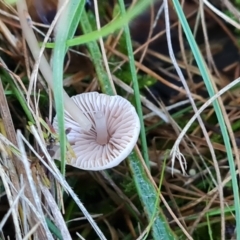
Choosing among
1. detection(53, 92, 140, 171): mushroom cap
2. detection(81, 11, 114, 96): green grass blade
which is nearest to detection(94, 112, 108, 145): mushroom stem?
detection(53, 92, 140, 171): mushroom cap

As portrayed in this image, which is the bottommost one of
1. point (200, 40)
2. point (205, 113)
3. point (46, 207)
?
point (46, 207)

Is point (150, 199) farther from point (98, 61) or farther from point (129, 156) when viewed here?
point (98, 61)

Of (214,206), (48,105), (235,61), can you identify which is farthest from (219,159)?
(48,105)

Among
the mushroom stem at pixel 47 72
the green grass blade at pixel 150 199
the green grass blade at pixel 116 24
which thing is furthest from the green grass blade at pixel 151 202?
the green grass blade at pixel 116 24

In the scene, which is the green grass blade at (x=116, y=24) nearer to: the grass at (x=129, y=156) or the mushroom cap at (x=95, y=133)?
the grass at (x=129, y=156)

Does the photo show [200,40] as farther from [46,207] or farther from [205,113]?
[46,207]

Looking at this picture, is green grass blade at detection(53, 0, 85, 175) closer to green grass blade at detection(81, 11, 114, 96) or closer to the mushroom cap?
the mushroom cap
